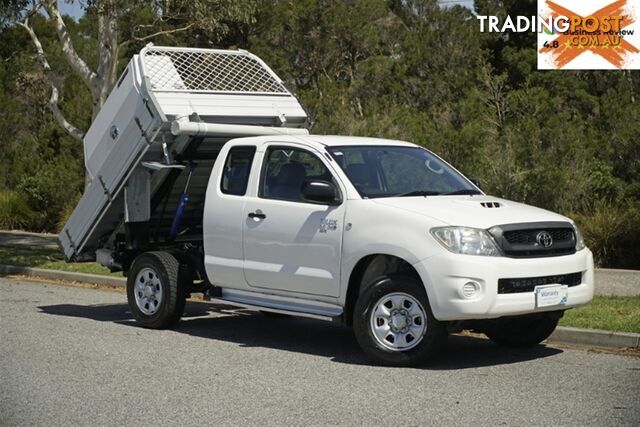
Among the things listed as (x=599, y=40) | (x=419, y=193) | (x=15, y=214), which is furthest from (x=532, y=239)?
(x=599, y=40)

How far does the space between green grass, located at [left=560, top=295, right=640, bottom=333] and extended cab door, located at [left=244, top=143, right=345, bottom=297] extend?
267 centimetres

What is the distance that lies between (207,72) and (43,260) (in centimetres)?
691

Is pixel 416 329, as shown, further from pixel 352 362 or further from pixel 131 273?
pixel 131 273

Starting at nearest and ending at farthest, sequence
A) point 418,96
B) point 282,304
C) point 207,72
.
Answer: point 282,304, point 207,72, point 418,96

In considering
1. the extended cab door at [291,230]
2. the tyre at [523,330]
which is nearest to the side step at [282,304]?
the extended cab door at [291,230]

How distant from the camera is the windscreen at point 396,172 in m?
10.1

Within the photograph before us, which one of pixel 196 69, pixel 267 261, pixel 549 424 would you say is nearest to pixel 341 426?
pixel 549 424

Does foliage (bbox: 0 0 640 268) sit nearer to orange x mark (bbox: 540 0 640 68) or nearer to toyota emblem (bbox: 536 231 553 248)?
orange x mark (bbox: 540 0 640 68)

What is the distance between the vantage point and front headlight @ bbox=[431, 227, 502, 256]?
9.02m

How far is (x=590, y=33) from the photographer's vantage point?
94.3ft

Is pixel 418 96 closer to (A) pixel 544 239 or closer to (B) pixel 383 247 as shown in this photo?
(A) pixel 544 239

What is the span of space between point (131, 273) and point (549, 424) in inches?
227

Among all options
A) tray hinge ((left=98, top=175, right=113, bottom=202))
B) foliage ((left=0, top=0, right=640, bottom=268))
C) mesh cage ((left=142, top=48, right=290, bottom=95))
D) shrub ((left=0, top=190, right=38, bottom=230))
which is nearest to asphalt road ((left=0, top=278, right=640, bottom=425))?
tray hinge ((left=98, top=175, right=113, bottom=202))

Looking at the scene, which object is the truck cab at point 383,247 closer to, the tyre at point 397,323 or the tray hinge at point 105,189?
the tyre at point 397,323
